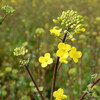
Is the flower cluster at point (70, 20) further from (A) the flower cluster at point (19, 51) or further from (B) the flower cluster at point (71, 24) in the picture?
(A) the flower cluster at point (19, 51)

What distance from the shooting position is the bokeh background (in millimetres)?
3134

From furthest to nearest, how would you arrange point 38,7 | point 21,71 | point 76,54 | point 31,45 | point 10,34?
point 38,7 < point 10,34 < point 31,45 < point 21,71 < point 76,54

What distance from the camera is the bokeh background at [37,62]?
10.3 feet

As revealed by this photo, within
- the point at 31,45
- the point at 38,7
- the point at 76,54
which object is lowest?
the point at 76,54

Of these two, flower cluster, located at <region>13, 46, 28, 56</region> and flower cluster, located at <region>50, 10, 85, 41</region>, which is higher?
flower cluster, located at <region>50, 10, 85, 41</region>

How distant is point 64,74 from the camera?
162 inches

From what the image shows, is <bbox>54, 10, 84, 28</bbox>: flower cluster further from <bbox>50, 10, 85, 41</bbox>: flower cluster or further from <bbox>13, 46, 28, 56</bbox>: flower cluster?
<bbox>13, 46, 28, 56</bbox>: flower cluster

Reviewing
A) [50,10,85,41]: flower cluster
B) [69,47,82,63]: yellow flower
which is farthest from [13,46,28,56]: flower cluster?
[69,47,82,63]: yellow flower

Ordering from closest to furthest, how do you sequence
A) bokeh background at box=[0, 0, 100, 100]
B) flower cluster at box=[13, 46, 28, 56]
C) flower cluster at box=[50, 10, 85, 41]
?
1. flower cluster at box=[50, 10, 85, 41]
2. flower cluster at box=[13, 46, 28, 56]
3. bokeh background at box=[0, 0, 100, 100]

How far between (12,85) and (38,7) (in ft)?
18.8

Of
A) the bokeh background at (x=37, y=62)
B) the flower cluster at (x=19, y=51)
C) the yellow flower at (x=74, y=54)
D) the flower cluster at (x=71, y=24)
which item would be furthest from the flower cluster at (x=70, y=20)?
the flower cluster at (x=19, y=51)

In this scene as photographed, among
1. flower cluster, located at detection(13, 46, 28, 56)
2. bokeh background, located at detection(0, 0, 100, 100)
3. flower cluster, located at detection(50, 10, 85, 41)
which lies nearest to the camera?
flower cluster, located at detection(50, 10, 85, 41)

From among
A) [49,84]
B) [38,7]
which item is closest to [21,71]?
[49,84]

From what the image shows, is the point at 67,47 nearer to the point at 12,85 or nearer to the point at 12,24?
the point at 12,85
